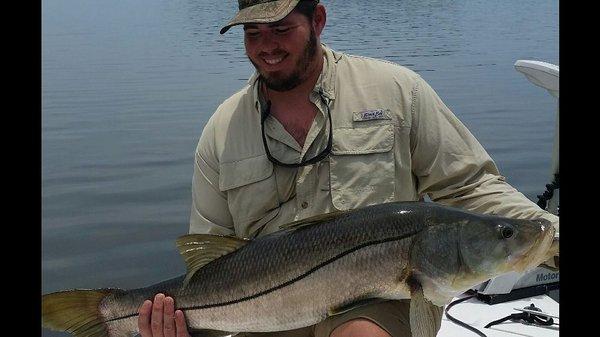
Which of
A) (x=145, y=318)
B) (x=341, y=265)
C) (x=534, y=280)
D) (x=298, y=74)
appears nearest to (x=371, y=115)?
(x=298, y=74)

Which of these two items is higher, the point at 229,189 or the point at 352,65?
the point at 352,65

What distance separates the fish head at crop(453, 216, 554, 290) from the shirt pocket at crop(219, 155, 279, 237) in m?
1.13

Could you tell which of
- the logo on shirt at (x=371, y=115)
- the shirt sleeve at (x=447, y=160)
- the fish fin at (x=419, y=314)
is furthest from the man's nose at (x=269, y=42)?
the fish fin at (x=419, y=314)

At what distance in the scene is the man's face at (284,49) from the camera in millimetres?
3738

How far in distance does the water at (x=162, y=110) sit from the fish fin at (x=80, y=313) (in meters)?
3.70

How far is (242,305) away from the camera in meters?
3.33

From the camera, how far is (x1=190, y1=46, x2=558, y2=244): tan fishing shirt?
12.1ft

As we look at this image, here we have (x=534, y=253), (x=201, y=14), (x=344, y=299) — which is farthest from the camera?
(x=201, y=14)

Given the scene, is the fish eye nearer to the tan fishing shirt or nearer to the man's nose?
the tan fishing shirt

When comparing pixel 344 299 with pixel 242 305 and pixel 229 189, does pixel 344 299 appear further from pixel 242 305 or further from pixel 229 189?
pixel 229 189

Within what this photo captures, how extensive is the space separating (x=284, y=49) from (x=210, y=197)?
0.89m
